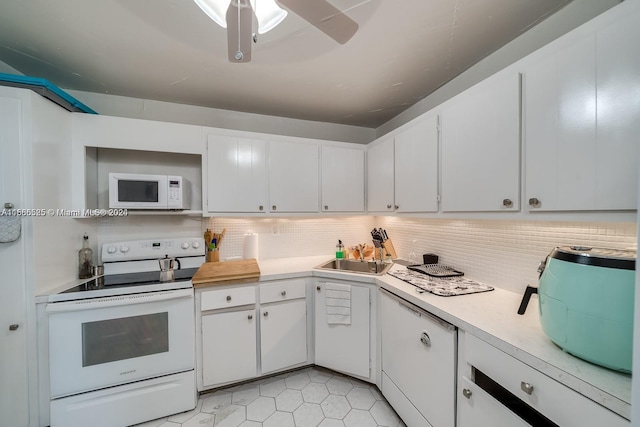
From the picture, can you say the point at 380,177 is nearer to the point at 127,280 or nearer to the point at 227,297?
the point at 227,297

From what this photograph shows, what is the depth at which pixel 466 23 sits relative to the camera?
130cm

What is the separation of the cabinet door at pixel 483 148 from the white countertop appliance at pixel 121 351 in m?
1.95

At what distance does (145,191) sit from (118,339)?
3.36 feet

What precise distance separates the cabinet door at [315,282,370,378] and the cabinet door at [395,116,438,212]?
779 mm

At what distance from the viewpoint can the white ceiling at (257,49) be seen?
47.4 inches

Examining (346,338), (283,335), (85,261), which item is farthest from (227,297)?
(85,261)

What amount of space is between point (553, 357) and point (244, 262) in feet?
6.60

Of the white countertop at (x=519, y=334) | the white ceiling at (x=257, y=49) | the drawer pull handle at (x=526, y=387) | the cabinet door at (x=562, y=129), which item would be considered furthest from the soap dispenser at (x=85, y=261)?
the cabinet door at (x=562, y=129)

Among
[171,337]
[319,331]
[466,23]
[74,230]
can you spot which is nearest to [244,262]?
[171,337]

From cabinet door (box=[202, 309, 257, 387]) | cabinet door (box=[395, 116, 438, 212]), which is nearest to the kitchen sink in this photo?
cabinet door (box=[395, 116, 438, 212])

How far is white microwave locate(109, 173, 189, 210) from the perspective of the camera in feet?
5.63

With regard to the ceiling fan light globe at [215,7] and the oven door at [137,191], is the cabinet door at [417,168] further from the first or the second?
the oven door at [137,191]

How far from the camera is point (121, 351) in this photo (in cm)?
154

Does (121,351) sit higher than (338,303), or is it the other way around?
(338,303)
